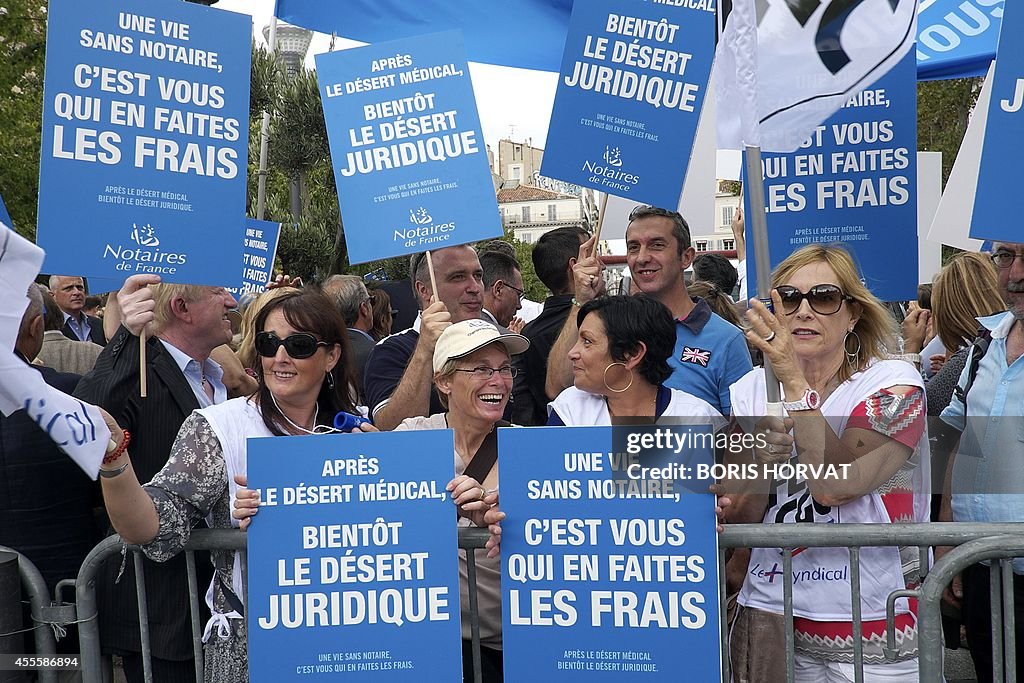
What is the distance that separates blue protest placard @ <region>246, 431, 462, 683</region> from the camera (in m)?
3.27

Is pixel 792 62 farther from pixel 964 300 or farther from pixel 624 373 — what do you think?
pixel 964 300

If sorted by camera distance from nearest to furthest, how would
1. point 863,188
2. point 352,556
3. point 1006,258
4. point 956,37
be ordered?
point 352,556
point 1006,258
point 863,188
point 956,37

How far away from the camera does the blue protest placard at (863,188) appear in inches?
187

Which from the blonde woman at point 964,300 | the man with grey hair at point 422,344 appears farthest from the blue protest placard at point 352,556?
the blonde woman at point 964,300

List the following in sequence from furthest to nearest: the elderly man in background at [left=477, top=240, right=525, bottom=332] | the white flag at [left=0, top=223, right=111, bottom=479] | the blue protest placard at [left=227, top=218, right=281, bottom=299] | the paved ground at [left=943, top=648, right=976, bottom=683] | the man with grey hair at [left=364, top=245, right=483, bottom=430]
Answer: the blue protest placard at [left=227, top=218, right=281, bottom=299] → the elderly man in background at [left=477, top=240, right=525, bottom=332] → the paved ground at [left=943, top=648, right=976, bottom=683] → the man with grey hair at [left=364, top=245, right=483, bottom=430] → the white flag at [left=0, top=223, right=111, bottom=479]

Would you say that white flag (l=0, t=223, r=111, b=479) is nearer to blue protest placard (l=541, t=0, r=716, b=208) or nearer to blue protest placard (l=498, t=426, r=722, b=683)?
blue protest placard (l=498, t=426, r=722, b=683)

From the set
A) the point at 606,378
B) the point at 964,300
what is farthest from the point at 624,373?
the point at 964,300

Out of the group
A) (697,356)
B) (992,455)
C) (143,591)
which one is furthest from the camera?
(697,356)

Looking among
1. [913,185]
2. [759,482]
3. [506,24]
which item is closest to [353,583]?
[759,482]

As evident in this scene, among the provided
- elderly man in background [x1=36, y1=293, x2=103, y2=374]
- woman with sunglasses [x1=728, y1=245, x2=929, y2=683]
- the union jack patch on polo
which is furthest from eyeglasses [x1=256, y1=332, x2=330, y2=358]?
elderly man in background [x1=36, y1=293, x2=103, y2=374]

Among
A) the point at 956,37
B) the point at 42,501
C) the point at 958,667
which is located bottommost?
the point at 958,667

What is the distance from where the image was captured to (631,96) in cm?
502

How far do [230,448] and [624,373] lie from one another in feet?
4.53

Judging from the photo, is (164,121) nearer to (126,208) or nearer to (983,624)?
(126,208)
